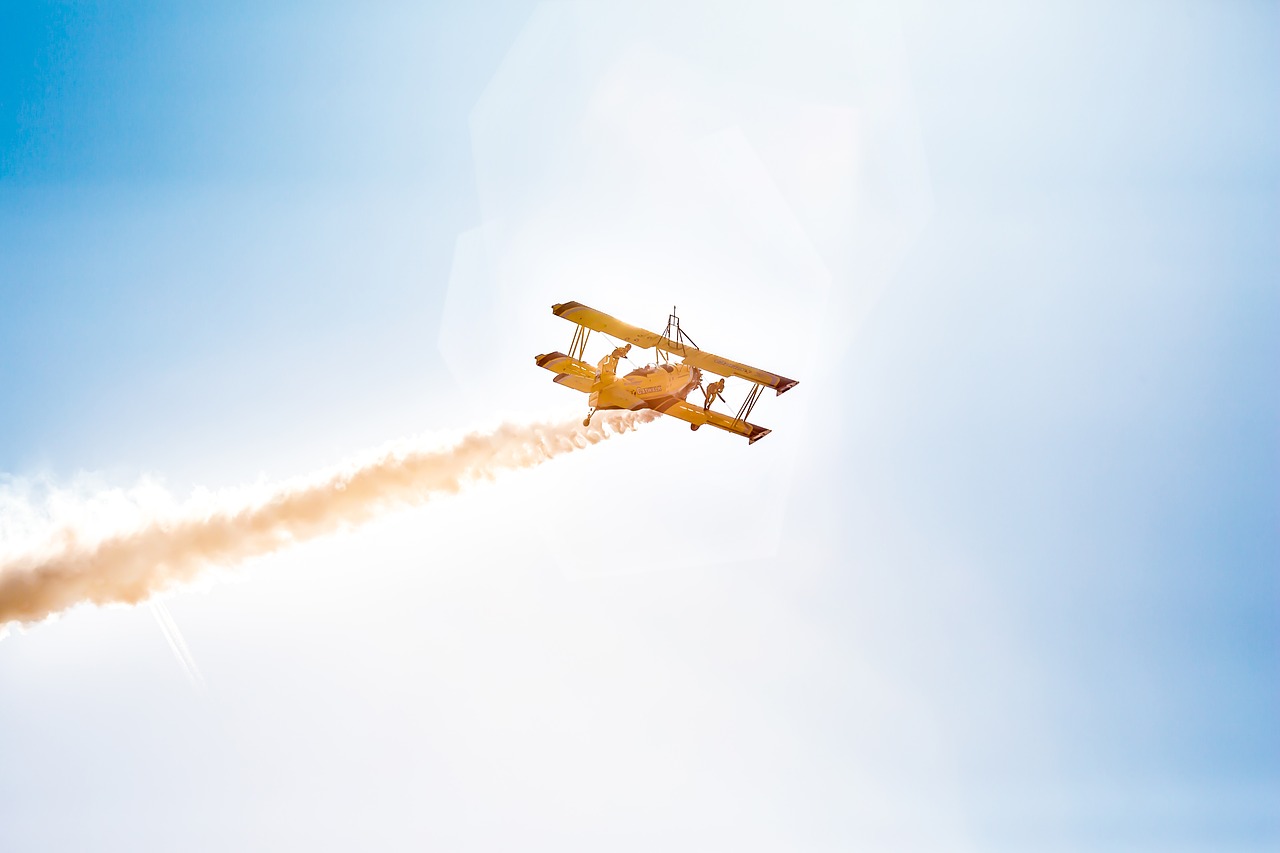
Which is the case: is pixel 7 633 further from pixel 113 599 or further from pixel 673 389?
pixel 673 389

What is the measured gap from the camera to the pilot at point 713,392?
53.2 m

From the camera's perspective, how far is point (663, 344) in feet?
165

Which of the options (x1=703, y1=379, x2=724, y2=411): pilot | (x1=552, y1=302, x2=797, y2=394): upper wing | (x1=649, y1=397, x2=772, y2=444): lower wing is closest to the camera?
(x1=552, y1=302, x2=797, y2=394): upper wing

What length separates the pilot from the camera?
175ft

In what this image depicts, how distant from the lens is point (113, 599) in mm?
49125

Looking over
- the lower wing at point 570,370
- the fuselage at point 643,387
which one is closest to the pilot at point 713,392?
the fuselage at point 643,387

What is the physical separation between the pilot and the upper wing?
2.91 ft

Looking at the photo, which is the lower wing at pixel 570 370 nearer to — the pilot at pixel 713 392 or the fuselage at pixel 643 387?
the fuselage at pixel 643 387

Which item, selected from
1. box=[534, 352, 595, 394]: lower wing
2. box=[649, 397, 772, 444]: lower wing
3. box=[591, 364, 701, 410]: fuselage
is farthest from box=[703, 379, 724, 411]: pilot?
box=[534, 352, 595, 394]: lower wing

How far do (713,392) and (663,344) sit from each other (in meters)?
5.08

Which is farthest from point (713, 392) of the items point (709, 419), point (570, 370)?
point (570, 370)

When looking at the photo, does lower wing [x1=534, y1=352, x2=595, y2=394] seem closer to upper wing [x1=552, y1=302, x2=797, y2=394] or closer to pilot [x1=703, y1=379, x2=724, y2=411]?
upper wing [x1=552, y1=302, x2=797, y2=394]

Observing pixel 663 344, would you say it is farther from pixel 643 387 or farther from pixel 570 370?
pixel 570 370

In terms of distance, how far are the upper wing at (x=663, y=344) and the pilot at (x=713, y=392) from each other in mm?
886
